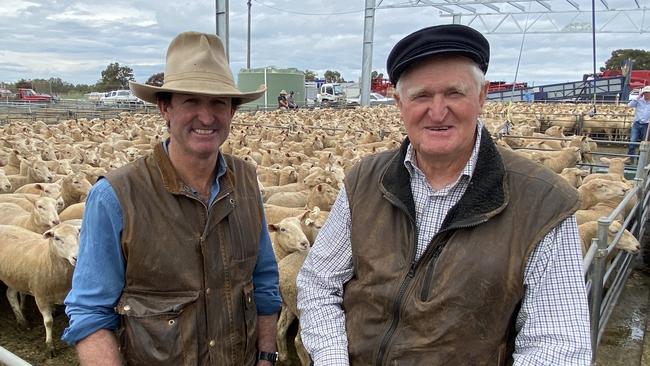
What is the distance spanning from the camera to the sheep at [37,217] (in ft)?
17.8

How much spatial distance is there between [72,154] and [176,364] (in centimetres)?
1019

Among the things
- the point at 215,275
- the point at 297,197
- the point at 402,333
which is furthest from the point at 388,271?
the point at 297,197

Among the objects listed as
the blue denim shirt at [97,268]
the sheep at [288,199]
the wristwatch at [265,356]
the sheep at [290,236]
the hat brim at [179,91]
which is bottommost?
the sheep at [288,199]

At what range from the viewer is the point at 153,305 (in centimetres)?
181

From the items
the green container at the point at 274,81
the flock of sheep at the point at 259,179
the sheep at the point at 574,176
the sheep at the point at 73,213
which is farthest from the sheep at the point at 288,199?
the green container at the point at 274,81

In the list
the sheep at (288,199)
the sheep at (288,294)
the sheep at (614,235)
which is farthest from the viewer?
the sheep at (288,199)

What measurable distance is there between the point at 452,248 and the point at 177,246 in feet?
3.21

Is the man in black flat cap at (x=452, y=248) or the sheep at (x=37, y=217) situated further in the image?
the sheep at (x=37, y=217)

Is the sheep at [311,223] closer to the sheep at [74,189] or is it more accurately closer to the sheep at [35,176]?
the sheep at [74,189]

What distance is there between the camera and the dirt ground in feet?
14.7

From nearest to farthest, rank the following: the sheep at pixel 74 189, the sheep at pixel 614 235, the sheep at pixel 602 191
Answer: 1. the sheep at pixel 614 235
2. the sheep at pixel 602 191
3. the sheep at pixel 74 189

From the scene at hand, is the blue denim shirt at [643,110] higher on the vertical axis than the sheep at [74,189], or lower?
higher

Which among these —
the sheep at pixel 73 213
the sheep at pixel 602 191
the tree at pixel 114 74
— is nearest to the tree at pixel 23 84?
the tree at pixel 114 74

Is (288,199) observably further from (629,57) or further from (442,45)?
(629,57)
